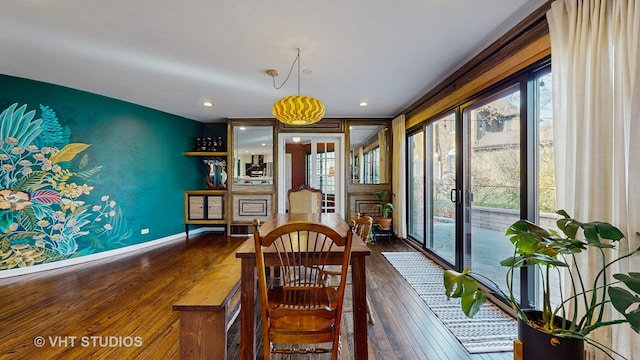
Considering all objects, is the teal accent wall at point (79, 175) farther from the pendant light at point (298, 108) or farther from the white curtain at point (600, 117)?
the white curtain at point (600, 117)

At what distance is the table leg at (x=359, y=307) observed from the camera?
5.50ft

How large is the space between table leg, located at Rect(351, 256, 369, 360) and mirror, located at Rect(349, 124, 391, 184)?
4215 mm

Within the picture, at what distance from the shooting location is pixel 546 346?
1.26 metres

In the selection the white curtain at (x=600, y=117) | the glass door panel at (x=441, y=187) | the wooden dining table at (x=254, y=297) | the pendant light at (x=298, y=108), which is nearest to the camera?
the white curtain at (x=600, y=117)

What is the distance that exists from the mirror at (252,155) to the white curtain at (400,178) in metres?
2.61

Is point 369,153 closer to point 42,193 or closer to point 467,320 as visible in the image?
point 467,320

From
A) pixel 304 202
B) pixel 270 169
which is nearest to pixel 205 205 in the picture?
pixel 270 169

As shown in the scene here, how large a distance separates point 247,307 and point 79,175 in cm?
401

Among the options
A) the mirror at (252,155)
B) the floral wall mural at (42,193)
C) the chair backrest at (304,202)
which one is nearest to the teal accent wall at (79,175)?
the floral wall mural at (42,193)

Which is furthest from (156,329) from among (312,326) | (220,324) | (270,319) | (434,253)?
(434,253)

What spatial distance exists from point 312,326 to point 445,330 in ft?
4.41

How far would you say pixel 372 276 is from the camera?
132 inches

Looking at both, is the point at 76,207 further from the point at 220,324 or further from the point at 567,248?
the point at 567,248

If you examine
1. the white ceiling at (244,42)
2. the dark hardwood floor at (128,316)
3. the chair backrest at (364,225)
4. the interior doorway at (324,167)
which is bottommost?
the dark hardwood floor at (128,316)
